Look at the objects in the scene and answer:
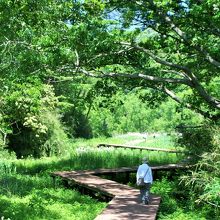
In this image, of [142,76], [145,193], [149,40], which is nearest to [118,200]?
[145,193]

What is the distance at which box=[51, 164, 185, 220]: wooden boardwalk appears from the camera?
9911mm

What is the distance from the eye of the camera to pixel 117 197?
39.3ft

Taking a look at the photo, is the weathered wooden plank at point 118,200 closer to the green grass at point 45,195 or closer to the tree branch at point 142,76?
the green grass at point 45,195

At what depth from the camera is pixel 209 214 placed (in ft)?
34.8

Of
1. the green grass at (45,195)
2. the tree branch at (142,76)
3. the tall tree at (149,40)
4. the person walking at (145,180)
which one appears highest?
the tall tree at (149,40)

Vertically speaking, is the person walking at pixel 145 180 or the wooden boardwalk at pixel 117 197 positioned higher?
the person walking at pixel 145 180

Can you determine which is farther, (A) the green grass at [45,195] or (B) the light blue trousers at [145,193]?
(B) the light blue trousers at [145,193]

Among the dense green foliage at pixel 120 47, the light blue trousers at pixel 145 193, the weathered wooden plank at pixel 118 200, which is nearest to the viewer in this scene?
the weathered wooden plank at pixel 118 200

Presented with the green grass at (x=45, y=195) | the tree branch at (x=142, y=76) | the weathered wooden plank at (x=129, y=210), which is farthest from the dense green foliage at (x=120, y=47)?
the weathered wooden plank at (x=129, y=210)

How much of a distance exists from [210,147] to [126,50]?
3.74 metres

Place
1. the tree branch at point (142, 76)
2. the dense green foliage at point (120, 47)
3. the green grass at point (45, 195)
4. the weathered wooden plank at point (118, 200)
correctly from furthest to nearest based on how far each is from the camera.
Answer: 1. the tree branch at point (142, 76)
2. the green grass at point (45, 195)
3. the dense green foliage at point (120, 47)
4. the weathered wooden plank at point (118, 200)

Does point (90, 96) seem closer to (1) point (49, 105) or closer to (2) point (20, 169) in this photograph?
(2) point (20, 169)

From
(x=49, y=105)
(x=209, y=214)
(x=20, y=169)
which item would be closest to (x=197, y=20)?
(x=209, y=214)

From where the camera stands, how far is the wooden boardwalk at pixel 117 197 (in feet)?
32.5
